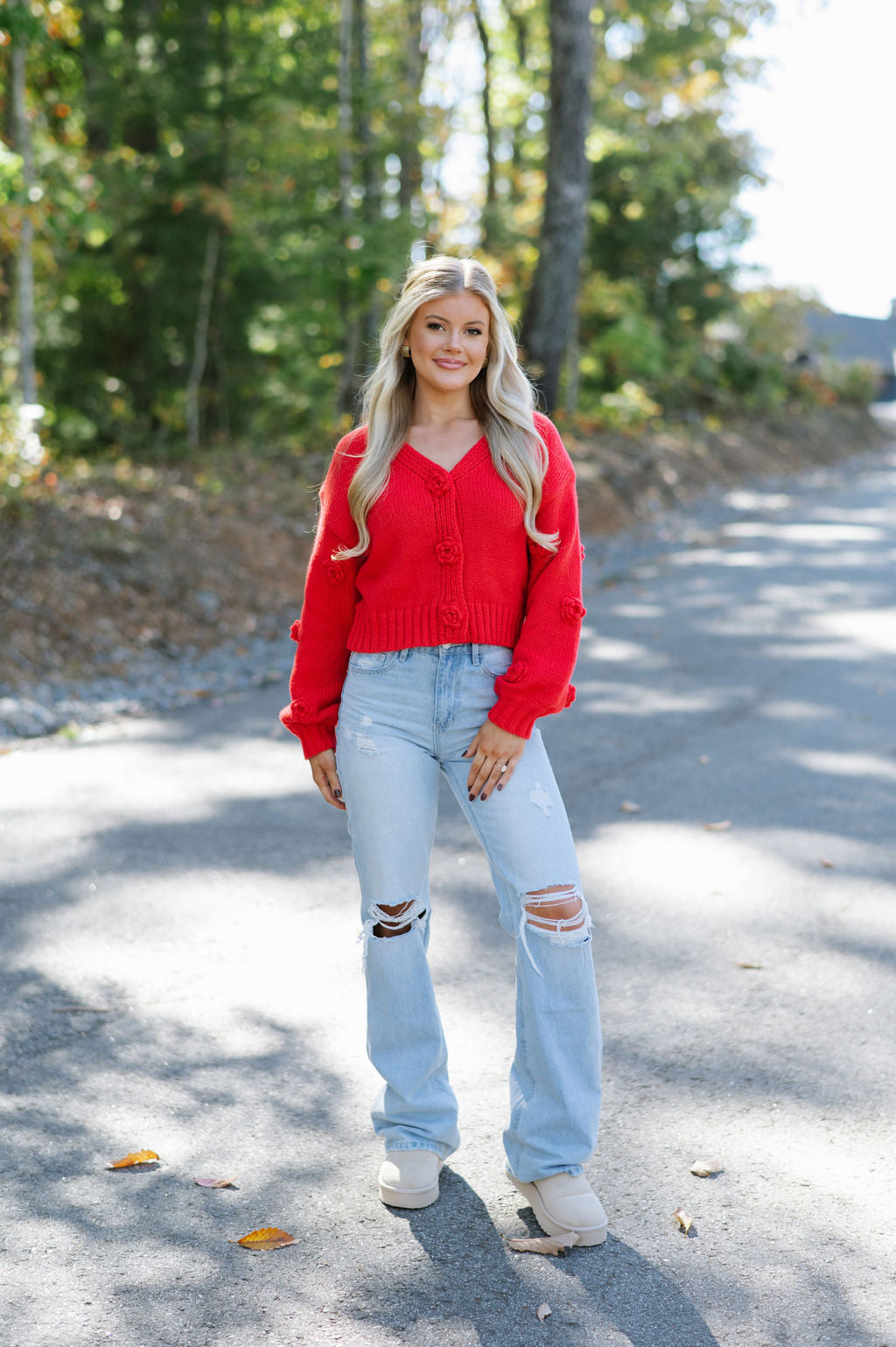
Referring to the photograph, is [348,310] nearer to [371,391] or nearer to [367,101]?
[367,101]

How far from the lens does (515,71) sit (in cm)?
2506

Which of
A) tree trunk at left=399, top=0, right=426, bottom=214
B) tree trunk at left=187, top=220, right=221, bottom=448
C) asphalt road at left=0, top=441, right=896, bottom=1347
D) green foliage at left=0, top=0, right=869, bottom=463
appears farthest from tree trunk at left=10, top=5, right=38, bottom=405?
asphalt road at left=0, top=441, right=896, bottom=1347

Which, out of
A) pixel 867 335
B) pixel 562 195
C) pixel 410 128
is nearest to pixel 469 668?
pixel 562 195

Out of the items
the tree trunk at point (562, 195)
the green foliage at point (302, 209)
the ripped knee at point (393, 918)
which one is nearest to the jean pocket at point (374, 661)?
the ripped knee at point (393, 918)

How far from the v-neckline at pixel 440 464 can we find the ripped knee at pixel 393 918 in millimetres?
968

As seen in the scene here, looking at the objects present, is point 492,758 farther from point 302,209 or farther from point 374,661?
point 302,209

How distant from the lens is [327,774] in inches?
114

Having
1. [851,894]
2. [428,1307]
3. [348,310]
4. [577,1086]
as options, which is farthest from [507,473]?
[348,310]

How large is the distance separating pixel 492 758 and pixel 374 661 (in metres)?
0.35

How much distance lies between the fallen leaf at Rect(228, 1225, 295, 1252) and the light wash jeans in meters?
0.53

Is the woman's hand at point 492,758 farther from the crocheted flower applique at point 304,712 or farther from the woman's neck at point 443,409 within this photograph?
the woman's neck at point 443,409

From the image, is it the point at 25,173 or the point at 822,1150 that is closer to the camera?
the point at 822,1150

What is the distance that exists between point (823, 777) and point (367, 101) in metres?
10.7

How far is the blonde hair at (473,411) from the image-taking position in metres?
2.68
